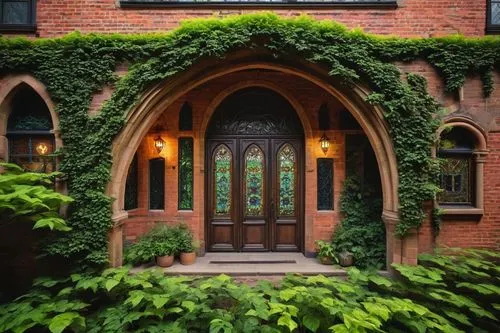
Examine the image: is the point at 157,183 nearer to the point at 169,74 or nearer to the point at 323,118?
the point at 169,74

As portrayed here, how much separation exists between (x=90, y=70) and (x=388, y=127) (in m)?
5.62

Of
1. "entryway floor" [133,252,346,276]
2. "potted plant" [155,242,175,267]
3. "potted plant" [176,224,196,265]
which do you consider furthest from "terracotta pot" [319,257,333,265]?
"potted plant" [155,242,175,267]

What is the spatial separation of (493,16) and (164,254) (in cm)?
842

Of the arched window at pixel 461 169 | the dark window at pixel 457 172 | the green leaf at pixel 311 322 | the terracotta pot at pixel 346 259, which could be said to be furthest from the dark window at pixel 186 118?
the dark window at pixel 457 172

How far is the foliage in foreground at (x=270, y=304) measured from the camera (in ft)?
11.9

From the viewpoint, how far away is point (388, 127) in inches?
192

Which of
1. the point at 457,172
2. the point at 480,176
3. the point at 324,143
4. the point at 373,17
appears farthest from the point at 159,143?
the point at 480,176

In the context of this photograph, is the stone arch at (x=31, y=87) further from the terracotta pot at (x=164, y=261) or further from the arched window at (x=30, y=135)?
the terracotta pot at (x=164, y=261)

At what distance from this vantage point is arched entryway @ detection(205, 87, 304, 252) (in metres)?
6.20

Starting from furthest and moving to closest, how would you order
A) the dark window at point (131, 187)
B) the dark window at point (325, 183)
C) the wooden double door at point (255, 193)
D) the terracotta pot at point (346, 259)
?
the wooden double door at point (255, 193), the dark window at point (325, 183), the dark window at point (131, 187), the terracotta pot at point (346, 259)

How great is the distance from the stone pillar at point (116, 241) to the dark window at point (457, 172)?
6.37 m

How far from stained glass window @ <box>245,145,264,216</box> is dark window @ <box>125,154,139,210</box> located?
2.59 meters

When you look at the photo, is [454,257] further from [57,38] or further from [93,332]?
[57,38]

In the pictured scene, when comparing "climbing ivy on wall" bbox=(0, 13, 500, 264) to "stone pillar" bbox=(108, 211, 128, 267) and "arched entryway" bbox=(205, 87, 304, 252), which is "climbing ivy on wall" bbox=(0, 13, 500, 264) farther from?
"arched entryway" bbox=(205, 87, 304, 252)
